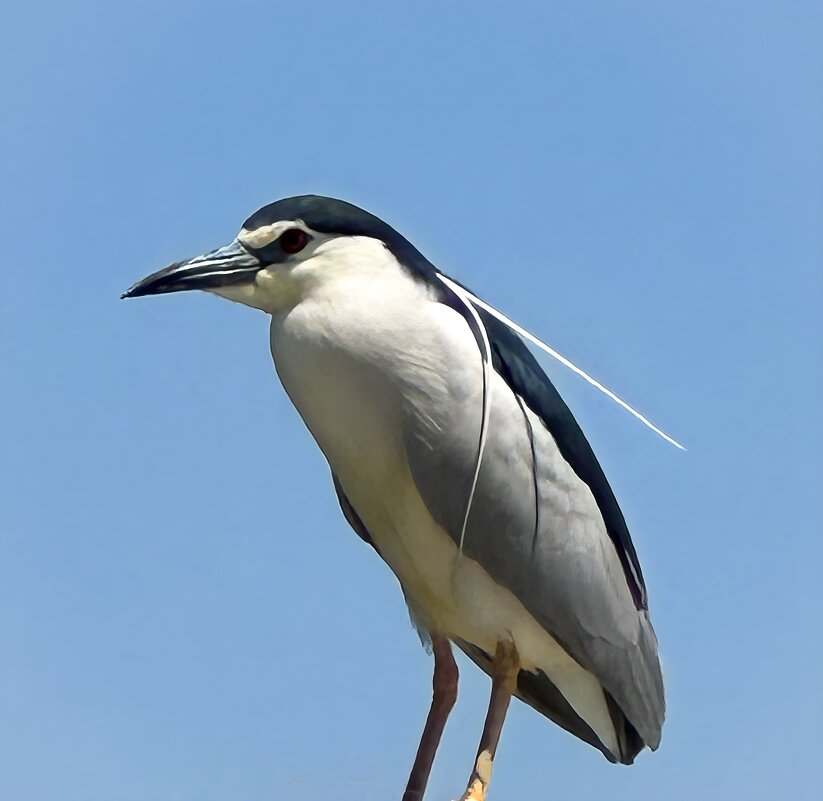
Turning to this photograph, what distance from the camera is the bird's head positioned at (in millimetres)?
2359

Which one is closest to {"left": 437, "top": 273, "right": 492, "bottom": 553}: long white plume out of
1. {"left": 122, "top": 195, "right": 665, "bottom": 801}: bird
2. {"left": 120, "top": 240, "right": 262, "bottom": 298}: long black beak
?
{"left": 122, "top": 195, "right": 665, "bottom": 801}: bird

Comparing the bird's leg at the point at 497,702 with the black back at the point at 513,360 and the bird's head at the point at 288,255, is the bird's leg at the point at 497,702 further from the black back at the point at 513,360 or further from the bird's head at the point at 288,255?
the bird's head at the point at 288,255

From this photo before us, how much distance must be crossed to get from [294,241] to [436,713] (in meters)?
1.11

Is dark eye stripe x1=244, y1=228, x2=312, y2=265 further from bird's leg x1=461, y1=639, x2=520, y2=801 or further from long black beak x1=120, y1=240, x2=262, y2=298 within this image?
bird's leg x1=461, y1=639, x2=520, y2=801

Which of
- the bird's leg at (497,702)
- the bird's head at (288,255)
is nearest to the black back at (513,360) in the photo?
the bird's head at (288,255)

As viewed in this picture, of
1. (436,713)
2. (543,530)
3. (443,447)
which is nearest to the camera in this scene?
(443,447)

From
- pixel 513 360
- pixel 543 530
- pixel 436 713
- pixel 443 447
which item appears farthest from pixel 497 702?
pixel 513 360

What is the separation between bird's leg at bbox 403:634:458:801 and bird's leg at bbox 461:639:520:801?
0.46 feet

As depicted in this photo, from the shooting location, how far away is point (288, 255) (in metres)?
2.37

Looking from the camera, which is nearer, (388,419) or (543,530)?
(388,419)

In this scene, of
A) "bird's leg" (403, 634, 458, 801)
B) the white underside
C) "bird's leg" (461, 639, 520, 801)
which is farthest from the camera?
"bird's leg" (403, 634, 458, 801)

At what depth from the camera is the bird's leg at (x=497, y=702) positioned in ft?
8.17

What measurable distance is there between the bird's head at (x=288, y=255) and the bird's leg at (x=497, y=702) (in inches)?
34.2

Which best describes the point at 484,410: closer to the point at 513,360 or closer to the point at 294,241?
the point at 513,360
